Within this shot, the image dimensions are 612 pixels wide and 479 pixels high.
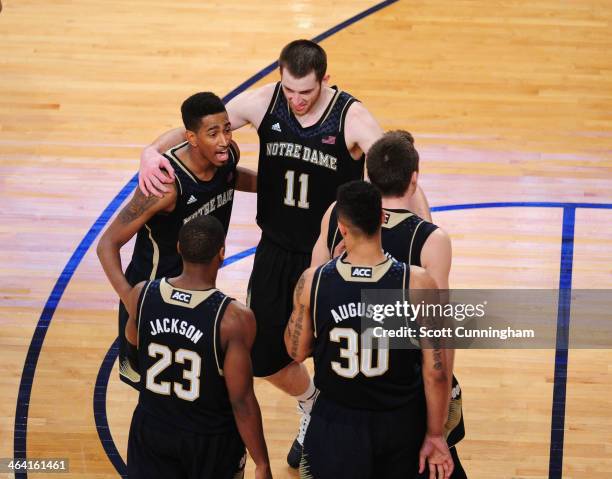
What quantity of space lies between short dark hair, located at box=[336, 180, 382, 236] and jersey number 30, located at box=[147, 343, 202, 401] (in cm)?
86

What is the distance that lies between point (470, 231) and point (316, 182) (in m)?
2.50

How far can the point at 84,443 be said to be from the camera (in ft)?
19.4

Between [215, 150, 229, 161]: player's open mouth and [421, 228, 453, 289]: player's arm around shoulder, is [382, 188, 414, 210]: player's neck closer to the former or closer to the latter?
[421, 228, 453, 289]: player's arm around shoulder

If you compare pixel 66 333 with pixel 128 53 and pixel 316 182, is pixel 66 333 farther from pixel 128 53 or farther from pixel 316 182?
pixel 128 53

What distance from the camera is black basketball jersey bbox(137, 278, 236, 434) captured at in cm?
427

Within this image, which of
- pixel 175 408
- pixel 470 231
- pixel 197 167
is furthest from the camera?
pixel 470 231

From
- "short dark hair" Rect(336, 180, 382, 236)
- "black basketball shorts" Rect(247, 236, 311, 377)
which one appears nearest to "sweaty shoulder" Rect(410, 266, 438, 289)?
"short dark hair" Rect(336, 180, 382, 236)

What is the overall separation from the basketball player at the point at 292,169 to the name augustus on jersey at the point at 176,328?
4.11 feet

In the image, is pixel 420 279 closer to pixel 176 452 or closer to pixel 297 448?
pixel 176 452

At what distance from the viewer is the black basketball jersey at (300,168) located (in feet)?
18.1

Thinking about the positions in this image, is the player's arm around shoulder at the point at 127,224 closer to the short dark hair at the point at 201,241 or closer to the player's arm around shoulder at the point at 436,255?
the short dark hair at the point at 201,241

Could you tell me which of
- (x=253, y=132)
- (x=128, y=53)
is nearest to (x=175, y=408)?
(x=253, y=132)

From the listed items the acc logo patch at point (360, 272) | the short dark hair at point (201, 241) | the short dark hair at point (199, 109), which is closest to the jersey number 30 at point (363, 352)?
the acc logo patch at point (360, 272)

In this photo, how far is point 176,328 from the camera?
14.1 feet
